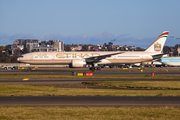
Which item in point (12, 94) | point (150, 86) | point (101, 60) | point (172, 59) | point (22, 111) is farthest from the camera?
point (172, 59)

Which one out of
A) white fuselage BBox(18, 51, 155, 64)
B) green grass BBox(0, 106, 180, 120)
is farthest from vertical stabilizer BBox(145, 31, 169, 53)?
green grass BBox(0, 106, 180, 120)

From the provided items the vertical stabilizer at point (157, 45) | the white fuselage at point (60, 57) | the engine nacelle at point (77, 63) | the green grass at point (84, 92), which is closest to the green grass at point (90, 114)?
the green grass at point (84, 92)

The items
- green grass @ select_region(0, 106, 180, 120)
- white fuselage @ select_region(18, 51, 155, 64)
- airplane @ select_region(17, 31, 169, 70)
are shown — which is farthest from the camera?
white fuselage @ select_region(18, 51, 155, 64)

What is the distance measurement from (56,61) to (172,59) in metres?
58.8

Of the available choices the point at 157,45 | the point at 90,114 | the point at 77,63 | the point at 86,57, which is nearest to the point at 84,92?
the point at 90,114

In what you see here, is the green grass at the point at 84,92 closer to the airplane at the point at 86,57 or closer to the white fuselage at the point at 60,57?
the airplane at the point at 86,57

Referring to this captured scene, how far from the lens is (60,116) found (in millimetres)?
10289

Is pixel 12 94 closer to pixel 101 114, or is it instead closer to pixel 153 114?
pixel 101 114

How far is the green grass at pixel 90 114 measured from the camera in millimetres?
10062

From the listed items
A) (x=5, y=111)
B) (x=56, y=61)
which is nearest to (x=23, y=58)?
(x=56, y=61)

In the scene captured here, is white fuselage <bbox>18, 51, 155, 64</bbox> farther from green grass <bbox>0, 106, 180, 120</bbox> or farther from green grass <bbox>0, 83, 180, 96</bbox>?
green grass <bbox>0, 106, 180, 120</bbox>

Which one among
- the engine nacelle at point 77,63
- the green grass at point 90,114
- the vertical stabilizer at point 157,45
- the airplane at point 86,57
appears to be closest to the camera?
the green grass at point 90,114

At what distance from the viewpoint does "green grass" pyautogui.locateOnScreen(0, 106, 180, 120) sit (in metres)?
10.1

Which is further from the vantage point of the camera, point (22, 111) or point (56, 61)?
point (56, 61)
